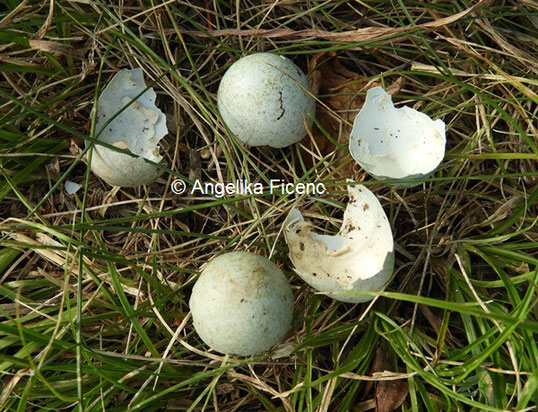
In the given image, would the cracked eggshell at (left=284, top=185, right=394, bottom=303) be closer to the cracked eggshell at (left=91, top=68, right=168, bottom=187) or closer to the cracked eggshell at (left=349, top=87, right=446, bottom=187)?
the cracked eggshell at (left=349, top=87, right=446, bottom=187)

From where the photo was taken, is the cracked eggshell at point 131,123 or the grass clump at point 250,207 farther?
the cracked eggshell at point 131,123

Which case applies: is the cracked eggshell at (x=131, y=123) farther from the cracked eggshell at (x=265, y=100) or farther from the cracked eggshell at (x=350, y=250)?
the cracked eggshell at (x=350, y=250)

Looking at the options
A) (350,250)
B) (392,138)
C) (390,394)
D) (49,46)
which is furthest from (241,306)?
(49,46)

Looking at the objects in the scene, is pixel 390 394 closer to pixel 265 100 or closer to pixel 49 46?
pixel 265 100

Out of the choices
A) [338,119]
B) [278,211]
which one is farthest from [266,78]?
[278,211]

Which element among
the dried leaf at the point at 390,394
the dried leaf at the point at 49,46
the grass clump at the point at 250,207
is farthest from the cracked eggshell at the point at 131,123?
the dried leaf at the point at 390,394

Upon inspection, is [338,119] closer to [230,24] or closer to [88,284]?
[230,24]

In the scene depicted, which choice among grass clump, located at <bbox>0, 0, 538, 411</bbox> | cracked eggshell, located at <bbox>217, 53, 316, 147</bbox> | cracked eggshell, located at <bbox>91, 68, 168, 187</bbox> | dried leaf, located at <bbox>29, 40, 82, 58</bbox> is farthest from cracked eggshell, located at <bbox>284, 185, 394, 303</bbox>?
dried leaf, located at <bbox>29, 40, 82, 58</bbox>

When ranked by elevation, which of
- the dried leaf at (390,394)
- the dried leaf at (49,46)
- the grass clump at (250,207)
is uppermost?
the dried leaf at (49,46)
